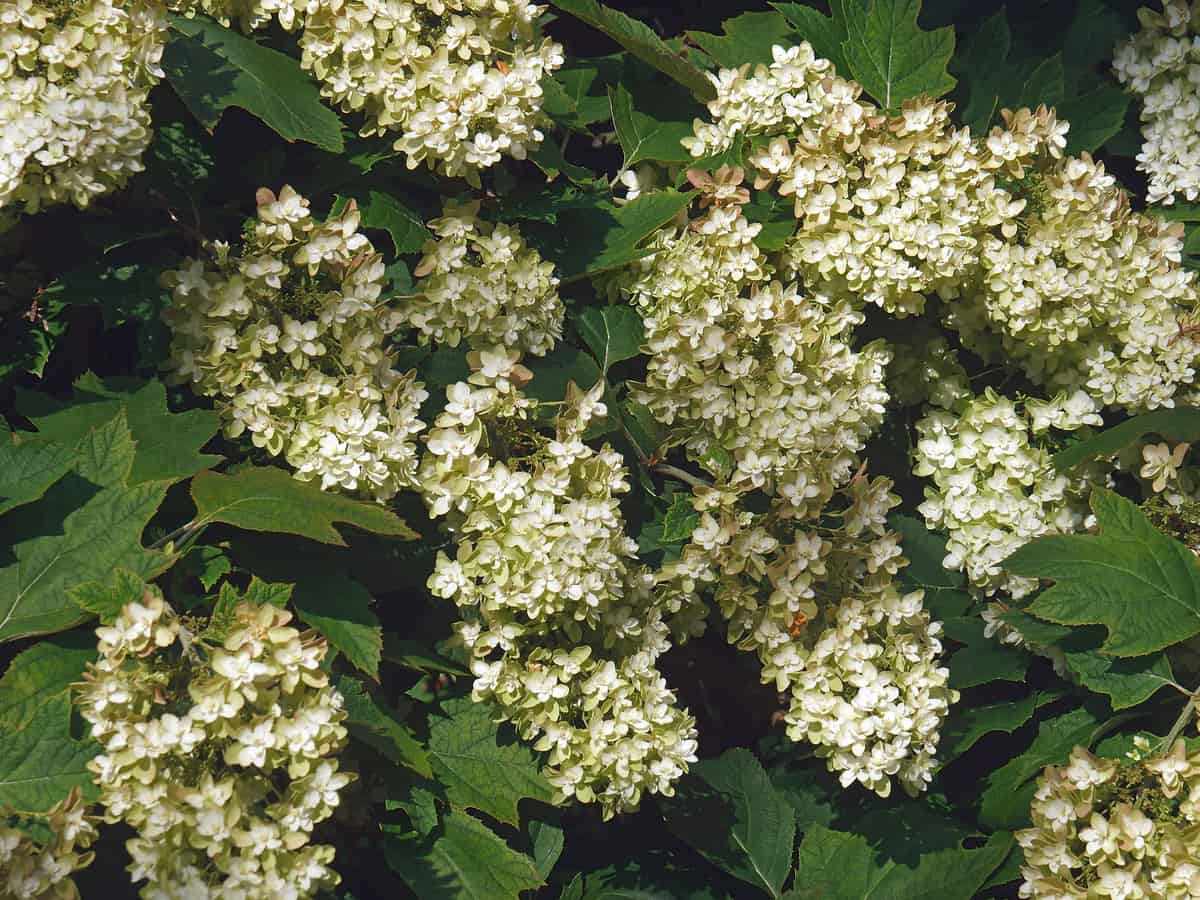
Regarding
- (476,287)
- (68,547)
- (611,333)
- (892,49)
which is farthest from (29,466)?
(892,49)

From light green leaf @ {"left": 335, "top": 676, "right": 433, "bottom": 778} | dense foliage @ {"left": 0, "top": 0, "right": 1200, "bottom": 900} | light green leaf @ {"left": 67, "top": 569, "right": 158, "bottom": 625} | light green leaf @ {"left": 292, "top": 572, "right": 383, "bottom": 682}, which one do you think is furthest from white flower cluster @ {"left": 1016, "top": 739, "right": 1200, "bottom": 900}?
light green leaf @ {"left": 67, "top": 569, "right": 158, "bottom": 625}

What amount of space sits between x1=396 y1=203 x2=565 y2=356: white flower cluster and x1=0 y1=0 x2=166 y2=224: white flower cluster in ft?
1.77

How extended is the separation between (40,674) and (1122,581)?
5.95 ft

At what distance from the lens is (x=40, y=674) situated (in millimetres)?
1931

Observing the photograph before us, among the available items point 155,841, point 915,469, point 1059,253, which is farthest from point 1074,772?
point 155,841

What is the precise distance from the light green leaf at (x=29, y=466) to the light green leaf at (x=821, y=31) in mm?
1765

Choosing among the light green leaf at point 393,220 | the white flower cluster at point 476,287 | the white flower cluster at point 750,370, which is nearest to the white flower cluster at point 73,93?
the light green leaf at point 393,220

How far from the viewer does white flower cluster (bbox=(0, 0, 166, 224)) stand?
1.87 meters

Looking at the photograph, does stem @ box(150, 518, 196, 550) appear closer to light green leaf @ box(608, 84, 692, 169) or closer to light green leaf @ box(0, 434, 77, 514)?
light green leaf @ box(0, 434, 77, 514)

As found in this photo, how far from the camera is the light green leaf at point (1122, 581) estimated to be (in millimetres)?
2377

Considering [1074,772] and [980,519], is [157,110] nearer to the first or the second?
[980,519]

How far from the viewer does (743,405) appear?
2.37m

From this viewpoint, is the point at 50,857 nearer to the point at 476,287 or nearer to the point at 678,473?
the point at 476,287

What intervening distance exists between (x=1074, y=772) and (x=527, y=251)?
1304 millimetres
